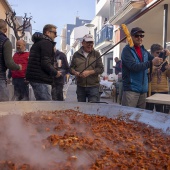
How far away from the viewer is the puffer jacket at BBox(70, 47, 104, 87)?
395 cm

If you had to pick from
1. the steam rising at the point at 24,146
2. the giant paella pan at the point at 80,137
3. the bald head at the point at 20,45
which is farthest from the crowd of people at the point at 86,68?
the bald head at the point at 20,45

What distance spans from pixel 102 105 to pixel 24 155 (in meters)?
1.34

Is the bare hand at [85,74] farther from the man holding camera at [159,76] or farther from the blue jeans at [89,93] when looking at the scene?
the man holding camera at [159,76]

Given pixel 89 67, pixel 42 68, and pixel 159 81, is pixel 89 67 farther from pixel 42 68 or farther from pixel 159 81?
pixel 159 81

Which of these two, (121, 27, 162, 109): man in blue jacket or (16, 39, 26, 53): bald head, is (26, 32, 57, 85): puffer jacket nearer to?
(121, 27, 162, 109): man in blue jacket

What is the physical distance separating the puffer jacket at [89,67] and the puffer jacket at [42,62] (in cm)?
69

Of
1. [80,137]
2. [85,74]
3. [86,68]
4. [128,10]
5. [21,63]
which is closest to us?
[80,137]

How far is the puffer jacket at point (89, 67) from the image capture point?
3953 millimetres

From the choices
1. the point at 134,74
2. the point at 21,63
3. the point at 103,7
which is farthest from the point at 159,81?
the point at 103,7

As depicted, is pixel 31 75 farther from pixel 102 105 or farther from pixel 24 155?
pixel 24 155

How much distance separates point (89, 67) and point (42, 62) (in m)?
0.95

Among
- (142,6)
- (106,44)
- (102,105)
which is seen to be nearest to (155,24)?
(142,6)

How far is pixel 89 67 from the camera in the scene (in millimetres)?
4039

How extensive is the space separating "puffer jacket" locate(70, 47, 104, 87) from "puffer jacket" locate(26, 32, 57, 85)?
2.26ft
